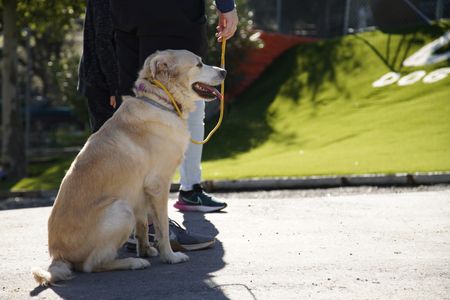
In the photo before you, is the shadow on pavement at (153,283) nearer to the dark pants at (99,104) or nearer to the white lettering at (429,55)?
the dark pants at (99,104)

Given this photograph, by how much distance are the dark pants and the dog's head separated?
4.30 ft

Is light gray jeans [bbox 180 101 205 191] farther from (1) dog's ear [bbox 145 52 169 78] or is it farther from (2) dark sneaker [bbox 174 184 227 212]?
(1) dog's ear [bbox 145 52 169 78]

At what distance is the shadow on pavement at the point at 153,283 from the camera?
160 inches

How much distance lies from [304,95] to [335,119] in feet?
8.82

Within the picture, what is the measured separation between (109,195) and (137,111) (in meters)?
0.62

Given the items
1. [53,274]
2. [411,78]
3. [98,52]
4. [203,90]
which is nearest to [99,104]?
[98,52]

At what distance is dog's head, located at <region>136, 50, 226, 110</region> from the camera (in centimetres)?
492

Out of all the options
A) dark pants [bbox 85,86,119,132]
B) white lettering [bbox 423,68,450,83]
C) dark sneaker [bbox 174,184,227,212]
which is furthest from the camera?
white lettering [bbox 423,68,450,83]

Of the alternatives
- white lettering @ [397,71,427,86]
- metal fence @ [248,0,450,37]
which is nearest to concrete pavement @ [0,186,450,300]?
white lettering @ [397,71,427,86]

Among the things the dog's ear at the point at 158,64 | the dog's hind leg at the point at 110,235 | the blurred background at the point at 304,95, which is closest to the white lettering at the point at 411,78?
the blurred background at the point at 304,95

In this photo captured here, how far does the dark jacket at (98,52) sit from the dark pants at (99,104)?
0.06m

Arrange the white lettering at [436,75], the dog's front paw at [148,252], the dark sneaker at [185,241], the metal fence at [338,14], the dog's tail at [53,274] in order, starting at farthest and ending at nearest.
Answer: the metal fence at [338,14] < the white lettering at [436,75] < the dark sneaker at [185,241] < the dog's front paw at [148,252] < the dog's tail at [53,274]

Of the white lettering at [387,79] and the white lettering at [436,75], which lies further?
the white lettering at [387,79]

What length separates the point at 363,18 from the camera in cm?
1981
